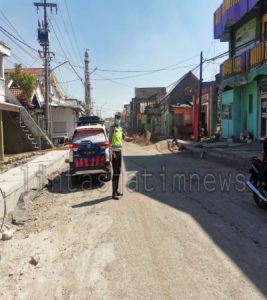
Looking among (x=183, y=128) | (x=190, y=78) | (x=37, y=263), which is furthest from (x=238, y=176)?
(x=190, y=78)

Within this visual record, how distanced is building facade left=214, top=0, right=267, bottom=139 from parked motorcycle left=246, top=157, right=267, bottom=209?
31.4 ft

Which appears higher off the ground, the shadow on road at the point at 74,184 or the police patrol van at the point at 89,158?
the police patrol van at the point at 89,158

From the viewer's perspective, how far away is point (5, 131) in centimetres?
2333

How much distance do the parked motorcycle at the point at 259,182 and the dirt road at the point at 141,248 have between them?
0.81 ft

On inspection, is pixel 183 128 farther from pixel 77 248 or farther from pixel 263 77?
pixel 77 248

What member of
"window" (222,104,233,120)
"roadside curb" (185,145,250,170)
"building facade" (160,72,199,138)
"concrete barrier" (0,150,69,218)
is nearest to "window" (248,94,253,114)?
"window" (222,104,233,120)

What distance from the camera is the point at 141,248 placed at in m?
5.40

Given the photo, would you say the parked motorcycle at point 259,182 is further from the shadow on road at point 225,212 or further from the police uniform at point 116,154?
the police uniform at point 116,154

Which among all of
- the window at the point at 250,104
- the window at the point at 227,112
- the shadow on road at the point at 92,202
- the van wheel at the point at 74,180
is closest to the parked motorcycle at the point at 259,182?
the shadow on road at the point at 92,202

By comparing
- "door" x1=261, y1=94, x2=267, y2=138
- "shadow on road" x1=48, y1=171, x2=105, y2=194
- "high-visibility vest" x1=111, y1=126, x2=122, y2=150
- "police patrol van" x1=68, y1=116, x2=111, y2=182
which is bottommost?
"shadow on road" x1=48, y1=171, x2=105, y2=194

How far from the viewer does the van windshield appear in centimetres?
1138

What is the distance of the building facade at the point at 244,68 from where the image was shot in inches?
731

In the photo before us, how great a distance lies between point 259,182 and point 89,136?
18.9 ft
